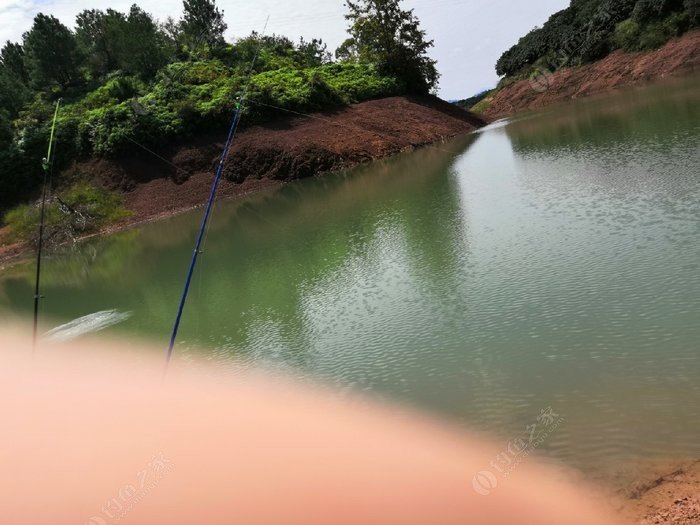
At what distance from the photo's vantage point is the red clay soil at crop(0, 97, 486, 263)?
1567 inches

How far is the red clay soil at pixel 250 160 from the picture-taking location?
131 feet

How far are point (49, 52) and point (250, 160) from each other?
86.3 feet

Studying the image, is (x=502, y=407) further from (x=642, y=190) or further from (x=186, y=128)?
(x=186, y=128)

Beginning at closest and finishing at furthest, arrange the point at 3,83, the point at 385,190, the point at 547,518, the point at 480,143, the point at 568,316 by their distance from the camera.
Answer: the point at 547,518, the point at 568,316, the point at 385,190, the point at 480,143, the point at 3,83

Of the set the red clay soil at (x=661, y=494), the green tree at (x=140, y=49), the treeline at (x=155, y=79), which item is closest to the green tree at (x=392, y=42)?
the treeline at (x=155, y=79)

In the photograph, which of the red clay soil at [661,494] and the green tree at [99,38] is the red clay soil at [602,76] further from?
the red clay soil at [661,494]

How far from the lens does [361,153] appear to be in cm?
4272

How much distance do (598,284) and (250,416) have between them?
22.8 feet

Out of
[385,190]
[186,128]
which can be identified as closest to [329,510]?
[385,190]

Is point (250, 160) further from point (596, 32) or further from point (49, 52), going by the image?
point (596, 32)

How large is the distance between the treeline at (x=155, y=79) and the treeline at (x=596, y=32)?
55.6 ft

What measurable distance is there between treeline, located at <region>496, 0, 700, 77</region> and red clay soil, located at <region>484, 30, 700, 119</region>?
128cm

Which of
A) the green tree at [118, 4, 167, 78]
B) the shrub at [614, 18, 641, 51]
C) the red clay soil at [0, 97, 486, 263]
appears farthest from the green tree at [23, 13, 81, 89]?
the shrub at [614, 18, 641, 51]

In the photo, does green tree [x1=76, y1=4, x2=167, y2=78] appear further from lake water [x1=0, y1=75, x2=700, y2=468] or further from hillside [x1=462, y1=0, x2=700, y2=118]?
hillside [x1=462, y1=0, x2=700, y2=118]
